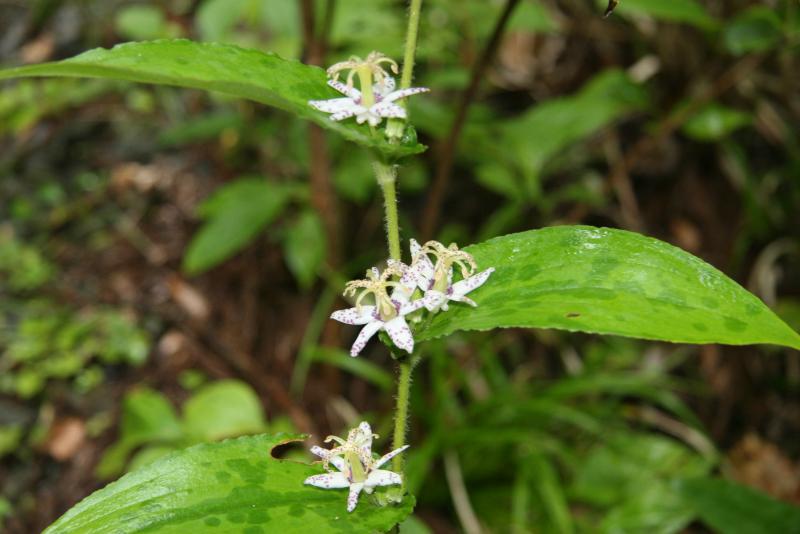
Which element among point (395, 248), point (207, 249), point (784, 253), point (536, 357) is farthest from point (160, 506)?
point (784, 253)

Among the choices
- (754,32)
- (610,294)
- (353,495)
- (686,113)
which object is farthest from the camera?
(686,113)

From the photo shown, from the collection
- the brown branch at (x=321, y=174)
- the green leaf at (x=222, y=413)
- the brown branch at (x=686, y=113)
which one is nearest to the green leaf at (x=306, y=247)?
the brown branch at (x=321, y=174)

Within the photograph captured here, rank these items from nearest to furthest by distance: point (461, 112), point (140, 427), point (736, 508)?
1. point (461, 112)
2. point (736, 508)
3. point (140, 427)

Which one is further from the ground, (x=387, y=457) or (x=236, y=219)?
(x=236, y=219)

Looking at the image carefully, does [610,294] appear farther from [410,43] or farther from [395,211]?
[410,43]

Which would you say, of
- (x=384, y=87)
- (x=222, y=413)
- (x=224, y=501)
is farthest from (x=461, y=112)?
(x=222, y=413)

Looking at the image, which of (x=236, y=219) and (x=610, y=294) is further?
(x=236, y=219)
